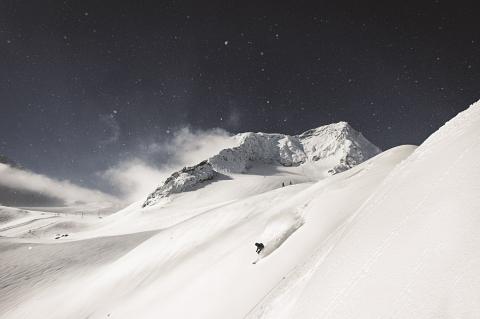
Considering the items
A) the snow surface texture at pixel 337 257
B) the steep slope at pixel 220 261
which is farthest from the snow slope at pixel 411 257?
the steep slope at pixel 220 261

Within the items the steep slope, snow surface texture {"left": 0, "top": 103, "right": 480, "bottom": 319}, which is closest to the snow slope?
snow surface texture {"left": 0, "top": 103, "right": 480, "bottom": 319}

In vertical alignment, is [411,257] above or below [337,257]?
below

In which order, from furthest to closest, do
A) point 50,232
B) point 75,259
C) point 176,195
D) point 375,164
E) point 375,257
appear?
point 176,195, point 50,232, point 75,259, point 375,164, point 375,257

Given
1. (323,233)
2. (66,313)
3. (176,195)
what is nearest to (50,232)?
(176,195)

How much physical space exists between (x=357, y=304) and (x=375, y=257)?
0.55 metres

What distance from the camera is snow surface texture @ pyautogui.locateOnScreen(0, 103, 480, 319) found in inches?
95.0

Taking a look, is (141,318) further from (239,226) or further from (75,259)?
(75,259)

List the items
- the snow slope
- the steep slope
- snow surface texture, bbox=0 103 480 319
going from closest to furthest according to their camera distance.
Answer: the snow slope < snow surface texture, bbox=0 103 480 319 < the steep slope

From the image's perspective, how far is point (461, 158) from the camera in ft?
11.2

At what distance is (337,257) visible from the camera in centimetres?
360

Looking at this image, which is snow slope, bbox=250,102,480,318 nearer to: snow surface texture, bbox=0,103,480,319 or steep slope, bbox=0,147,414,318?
snow surface texture, bbox=0,103,480,319

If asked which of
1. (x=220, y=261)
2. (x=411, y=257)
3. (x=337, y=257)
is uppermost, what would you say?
(x=220, y=261)

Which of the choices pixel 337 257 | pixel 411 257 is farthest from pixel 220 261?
pixel 411 257

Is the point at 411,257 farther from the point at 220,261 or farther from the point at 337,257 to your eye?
the point at 220,261
